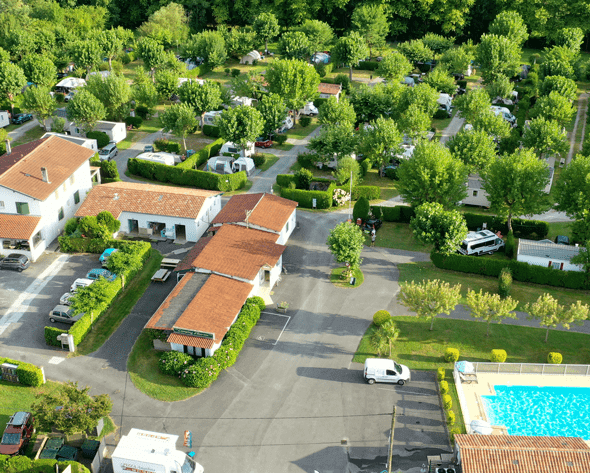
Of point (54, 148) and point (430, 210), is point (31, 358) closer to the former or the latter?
point (54, 148)

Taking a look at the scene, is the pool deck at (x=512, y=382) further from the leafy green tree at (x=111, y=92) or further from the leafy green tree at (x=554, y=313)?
the leafy green tree at (x=111, y=92)

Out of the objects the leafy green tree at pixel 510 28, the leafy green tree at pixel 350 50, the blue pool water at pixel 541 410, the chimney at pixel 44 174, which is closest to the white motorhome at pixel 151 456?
the blue pool water at pixel 541 410

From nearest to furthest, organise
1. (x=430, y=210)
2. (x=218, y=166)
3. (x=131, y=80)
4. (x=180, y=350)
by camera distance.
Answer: (x=180, y=350)
(x=430, y=210)
(x=218, y=166)
(x=131, y=80)

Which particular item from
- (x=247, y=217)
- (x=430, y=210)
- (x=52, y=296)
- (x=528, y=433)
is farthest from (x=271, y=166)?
(x=528, y=433)

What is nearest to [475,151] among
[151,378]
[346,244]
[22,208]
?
[346,244]

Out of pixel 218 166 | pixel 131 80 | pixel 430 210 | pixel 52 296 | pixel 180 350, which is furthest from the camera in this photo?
pixel 131 80

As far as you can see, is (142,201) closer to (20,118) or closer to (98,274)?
(98,274)
